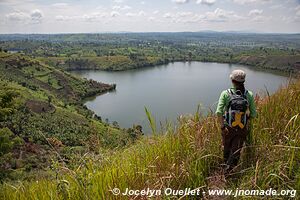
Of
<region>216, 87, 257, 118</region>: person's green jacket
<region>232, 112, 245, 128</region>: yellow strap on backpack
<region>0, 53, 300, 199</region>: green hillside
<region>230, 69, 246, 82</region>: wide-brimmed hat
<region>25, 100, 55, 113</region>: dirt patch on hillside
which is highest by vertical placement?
<region>230, 69, 246, 82</region>: wide-brimmed hat

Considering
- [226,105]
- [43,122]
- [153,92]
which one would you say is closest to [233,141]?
[226,105]

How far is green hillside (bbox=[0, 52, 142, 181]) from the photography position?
138 inches

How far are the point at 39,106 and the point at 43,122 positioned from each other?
364 inches

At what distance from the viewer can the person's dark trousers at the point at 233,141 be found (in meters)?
2.69

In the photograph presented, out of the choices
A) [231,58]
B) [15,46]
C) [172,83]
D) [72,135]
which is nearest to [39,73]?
[172,83]

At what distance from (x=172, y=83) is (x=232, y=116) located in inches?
3551

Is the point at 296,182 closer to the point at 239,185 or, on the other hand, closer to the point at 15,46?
the point at 239,185

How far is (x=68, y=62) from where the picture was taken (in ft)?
429

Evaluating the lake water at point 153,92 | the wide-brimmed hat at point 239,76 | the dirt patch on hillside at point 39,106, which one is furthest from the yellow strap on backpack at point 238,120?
the dirt patch on hillside at point 39,106

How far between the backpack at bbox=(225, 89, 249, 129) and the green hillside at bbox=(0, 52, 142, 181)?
1.04 metres

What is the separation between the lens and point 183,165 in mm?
2352

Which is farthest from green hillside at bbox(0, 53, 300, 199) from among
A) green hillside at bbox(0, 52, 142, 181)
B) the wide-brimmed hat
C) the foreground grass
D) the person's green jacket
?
the wide-brimmed hat

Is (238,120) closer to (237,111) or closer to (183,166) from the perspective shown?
(237,111)

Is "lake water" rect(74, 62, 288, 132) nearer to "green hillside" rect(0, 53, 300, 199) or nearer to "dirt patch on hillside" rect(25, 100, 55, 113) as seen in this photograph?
"dirt patch on hillside" rect(25, 100, 55, 113)
